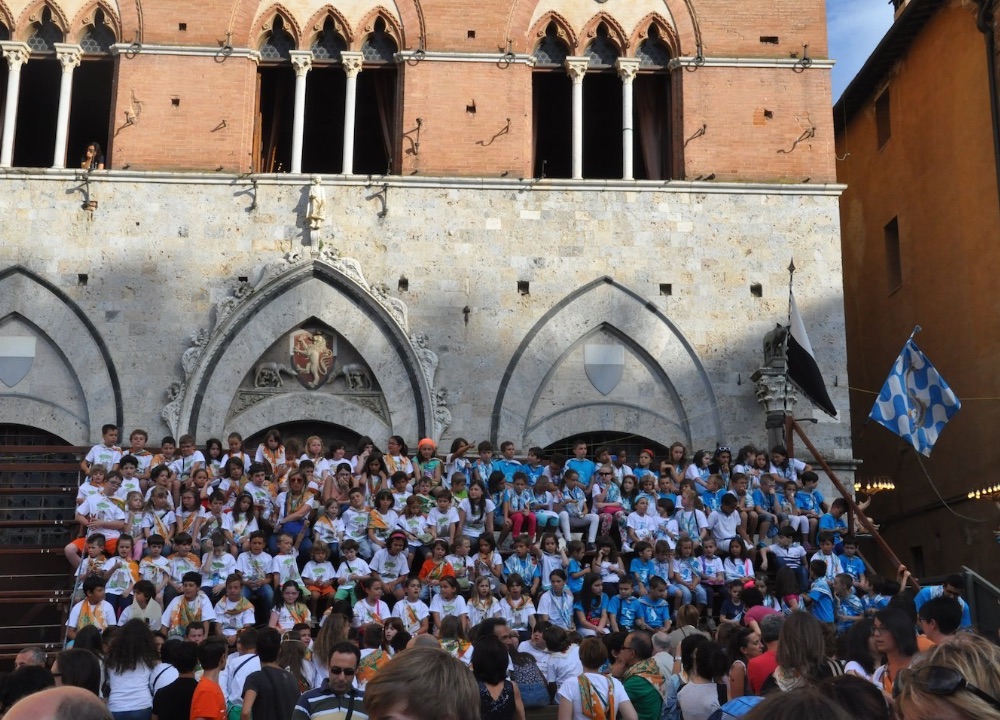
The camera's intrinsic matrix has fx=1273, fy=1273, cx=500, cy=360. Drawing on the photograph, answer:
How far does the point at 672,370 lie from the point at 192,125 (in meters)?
8.37

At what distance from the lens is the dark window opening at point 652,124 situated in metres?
20.9

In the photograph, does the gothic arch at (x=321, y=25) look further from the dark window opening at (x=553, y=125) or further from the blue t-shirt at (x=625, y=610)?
the blue t-shirt at (x=625, y=610)

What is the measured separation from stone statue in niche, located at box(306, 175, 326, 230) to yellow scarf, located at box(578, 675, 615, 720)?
12.6m

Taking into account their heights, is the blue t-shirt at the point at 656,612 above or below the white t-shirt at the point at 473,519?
below

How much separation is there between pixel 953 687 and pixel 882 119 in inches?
953

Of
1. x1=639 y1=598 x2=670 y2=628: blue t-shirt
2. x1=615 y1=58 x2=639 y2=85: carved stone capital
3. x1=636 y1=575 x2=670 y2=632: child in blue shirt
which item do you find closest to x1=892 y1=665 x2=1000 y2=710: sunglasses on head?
x1=636 y1=575 x2=670 y2=632: child in blue shirt

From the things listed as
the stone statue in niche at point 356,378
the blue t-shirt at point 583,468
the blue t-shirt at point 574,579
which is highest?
the stone statue in niche at point 356,378

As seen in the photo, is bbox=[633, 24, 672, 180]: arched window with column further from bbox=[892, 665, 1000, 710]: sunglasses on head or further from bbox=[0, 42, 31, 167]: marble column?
bbox=[892, 665, 1000, 710]: sunglasses on head

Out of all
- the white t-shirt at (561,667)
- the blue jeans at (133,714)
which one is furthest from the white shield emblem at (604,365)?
the blue jeans at (133,714)

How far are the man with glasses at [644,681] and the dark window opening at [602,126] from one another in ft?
47.4

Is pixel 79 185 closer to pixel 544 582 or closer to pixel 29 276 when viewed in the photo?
pixel 29 276

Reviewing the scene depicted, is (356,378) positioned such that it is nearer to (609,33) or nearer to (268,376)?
(268,376)

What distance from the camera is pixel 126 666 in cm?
856

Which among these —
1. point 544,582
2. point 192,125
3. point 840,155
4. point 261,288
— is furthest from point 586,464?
point 840,155
